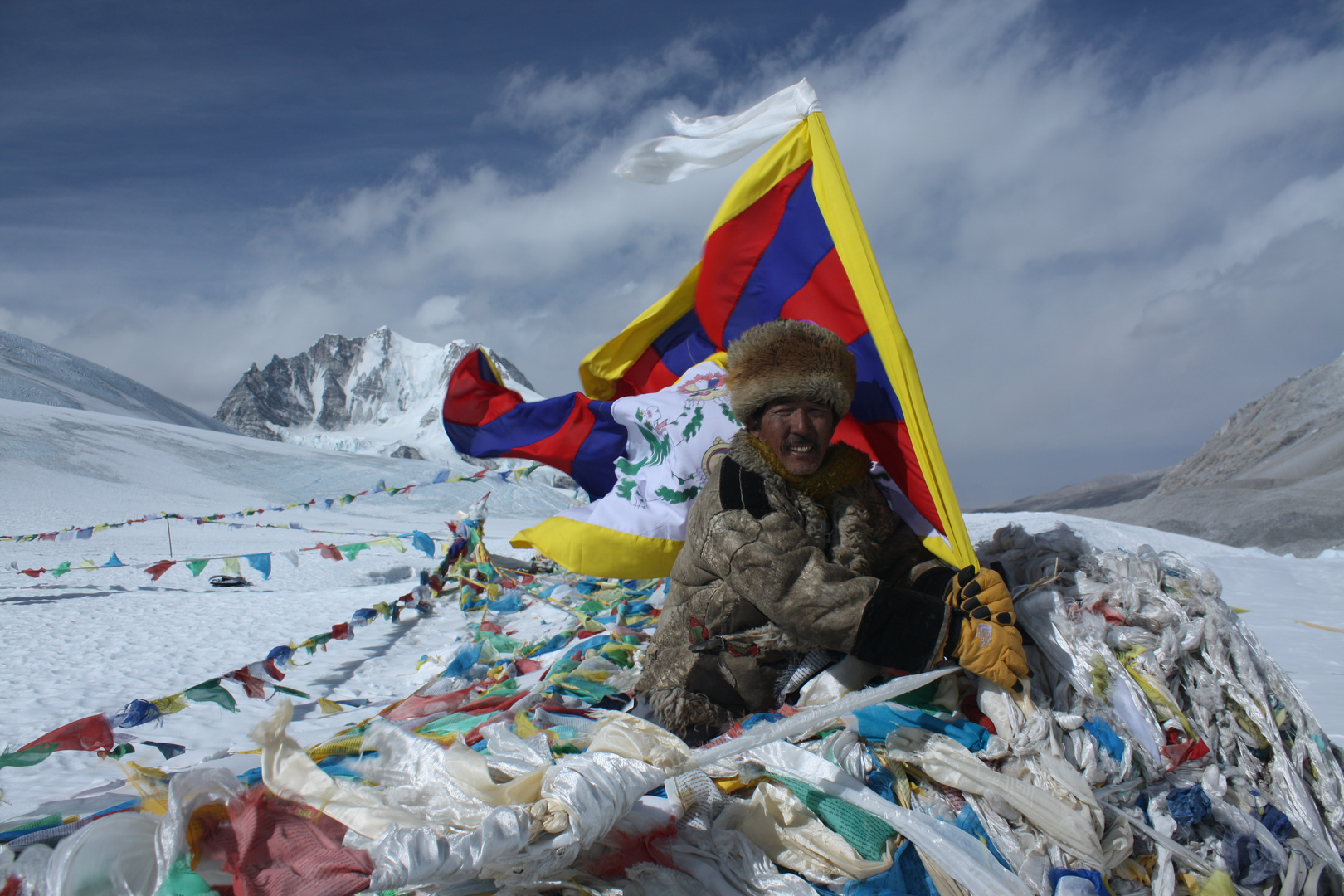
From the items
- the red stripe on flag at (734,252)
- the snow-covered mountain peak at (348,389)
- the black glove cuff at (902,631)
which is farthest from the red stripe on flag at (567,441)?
the snow-covered mountain peak at (348,389)

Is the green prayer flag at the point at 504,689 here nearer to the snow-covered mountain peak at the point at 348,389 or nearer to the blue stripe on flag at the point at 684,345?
the blue stripe on flag at the point at 684,345

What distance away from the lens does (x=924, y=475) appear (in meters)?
2.32

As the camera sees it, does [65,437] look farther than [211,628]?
Yes

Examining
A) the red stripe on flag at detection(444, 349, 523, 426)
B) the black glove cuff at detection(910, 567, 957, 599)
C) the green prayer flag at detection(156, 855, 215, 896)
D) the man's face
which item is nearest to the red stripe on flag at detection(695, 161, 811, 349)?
the man's face

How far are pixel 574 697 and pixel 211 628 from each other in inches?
133

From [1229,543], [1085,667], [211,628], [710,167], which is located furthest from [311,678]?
[1229,543]

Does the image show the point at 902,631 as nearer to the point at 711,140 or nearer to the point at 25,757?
the point at 711,140

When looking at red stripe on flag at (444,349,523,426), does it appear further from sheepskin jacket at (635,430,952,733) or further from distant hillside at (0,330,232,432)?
distant hillside at (0,330,232,432)

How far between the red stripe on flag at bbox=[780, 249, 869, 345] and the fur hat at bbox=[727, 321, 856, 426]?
0.45 m

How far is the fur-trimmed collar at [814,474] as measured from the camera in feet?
7.52

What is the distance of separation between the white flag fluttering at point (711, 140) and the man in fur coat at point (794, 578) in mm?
1001

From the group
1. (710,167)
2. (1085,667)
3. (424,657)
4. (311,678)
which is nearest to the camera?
(1085,667)

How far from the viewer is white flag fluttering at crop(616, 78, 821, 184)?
288cm

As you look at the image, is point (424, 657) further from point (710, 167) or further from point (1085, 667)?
point (1085, 667)
